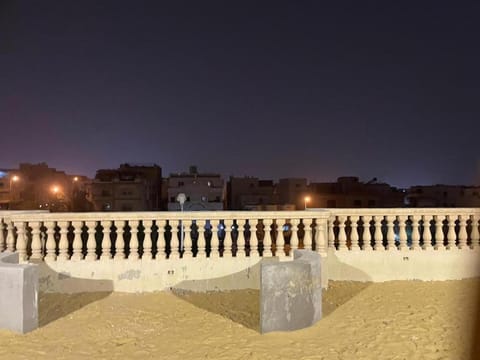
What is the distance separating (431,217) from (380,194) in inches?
1903

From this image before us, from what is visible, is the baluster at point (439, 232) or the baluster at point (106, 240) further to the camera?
the baluster at point (439, 232)

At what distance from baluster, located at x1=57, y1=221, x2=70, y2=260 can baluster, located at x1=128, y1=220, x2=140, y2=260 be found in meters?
1.17

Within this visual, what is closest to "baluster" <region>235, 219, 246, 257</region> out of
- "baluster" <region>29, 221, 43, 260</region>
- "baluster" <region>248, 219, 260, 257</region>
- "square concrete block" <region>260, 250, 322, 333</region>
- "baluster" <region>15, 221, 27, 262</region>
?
"baluster" <region>248, 219, 260, 257</region>

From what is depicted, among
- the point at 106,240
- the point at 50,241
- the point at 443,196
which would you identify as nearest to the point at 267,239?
the point at 106,240

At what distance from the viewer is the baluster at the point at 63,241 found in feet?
23.6

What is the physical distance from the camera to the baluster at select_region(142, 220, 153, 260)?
731cm

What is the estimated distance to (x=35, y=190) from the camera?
166 ft

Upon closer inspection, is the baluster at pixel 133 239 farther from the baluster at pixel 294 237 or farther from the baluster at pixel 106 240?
the baluster at pixel 294 237

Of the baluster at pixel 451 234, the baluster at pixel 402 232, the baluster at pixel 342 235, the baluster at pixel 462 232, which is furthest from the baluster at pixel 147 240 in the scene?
the baluster at pixel 462 232

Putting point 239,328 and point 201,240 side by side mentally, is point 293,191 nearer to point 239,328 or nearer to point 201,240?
point 201,240

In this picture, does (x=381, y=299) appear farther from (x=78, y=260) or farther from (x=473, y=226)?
(x=78, y=260)

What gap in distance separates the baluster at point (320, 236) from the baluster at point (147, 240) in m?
3.26

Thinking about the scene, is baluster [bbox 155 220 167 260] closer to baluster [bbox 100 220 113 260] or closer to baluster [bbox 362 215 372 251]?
baluster [bbox 100 220 113 260]

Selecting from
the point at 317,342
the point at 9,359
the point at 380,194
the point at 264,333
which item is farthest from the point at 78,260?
the point at 380,194
